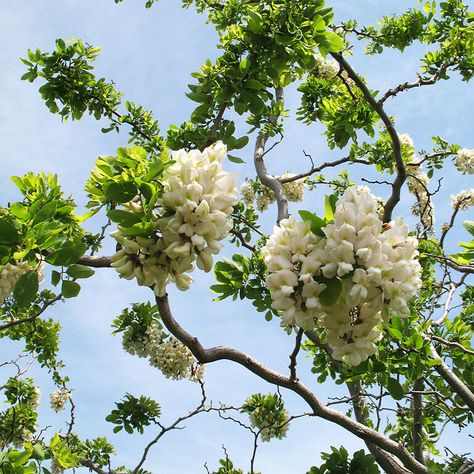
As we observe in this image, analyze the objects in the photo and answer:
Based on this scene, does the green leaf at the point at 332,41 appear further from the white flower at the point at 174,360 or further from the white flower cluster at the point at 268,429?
the white flower cluster at the point at 268,429

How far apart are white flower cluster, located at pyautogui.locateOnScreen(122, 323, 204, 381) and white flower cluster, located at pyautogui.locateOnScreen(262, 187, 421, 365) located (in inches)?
143

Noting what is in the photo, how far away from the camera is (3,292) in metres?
2.14

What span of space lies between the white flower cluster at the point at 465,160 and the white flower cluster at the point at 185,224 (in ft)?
19.8

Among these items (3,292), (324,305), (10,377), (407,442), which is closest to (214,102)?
(3,292)

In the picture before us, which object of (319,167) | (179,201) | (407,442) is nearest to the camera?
(179,201)

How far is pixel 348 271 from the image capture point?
164 cm

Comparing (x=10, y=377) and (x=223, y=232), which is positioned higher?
(x=10, y=377)

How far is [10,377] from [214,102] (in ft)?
17.5

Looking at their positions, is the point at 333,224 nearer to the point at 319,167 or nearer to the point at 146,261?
the point at 146,261

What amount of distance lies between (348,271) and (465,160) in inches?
239

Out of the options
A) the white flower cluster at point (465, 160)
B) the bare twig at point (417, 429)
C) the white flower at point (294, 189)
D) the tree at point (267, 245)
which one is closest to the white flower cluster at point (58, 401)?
the tree at point (267, 245)

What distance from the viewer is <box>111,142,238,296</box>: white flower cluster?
166 centimetres

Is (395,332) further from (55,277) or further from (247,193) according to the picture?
(247,193)

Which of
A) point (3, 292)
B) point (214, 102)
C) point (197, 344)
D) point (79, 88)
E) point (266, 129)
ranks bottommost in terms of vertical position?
point (3, 292)
